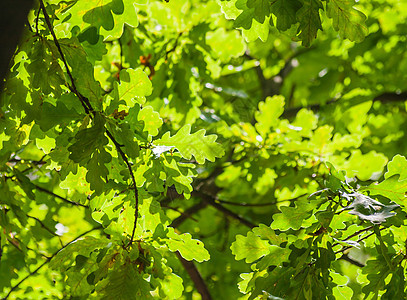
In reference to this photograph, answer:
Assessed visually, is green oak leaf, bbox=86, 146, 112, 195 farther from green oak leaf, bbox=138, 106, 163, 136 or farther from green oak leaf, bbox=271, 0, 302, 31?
green oak leaf, bbox=271, 0, 302, 31

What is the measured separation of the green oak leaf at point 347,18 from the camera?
1604mm

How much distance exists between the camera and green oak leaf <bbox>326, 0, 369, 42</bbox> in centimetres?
160

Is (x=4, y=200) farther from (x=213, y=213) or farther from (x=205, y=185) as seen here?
(x=213, y=213)

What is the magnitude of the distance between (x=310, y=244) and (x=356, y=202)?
0.20m

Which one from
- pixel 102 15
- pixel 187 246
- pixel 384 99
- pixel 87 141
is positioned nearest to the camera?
pixel 87 141

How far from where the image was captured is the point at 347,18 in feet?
5.33

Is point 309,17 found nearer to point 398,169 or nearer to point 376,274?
point 398,169

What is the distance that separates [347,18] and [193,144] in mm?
619

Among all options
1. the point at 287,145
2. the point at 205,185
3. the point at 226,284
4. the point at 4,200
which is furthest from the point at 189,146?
the point at 226,284

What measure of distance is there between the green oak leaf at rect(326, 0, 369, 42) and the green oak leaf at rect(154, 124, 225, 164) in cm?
54

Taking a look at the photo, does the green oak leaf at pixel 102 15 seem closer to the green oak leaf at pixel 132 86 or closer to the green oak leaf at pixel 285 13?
the green oak leaf at pixel 132 86

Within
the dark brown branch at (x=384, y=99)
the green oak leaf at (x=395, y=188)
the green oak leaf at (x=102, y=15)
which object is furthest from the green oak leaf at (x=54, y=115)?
the dark brown branch at (x=384, y=99)

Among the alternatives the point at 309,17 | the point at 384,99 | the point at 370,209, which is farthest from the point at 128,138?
the point at 384,99

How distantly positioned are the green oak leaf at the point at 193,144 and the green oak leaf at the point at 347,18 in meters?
0.54
